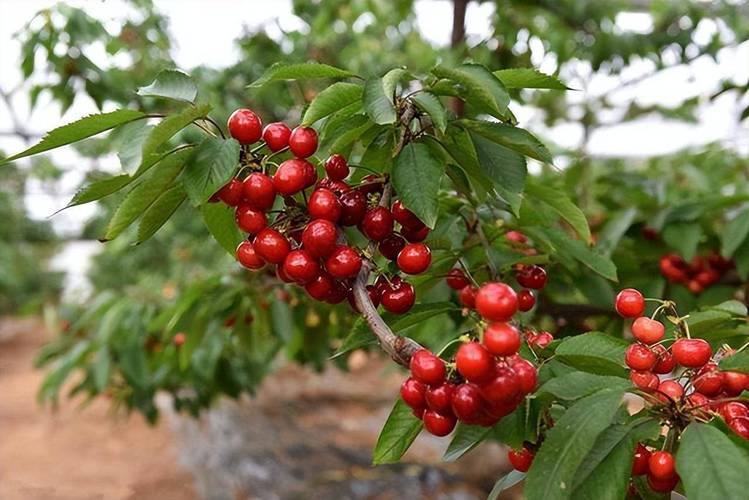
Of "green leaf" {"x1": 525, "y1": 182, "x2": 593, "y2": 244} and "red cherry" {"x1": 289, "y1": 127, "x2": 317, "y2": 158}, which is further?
"green leaf" {"x1": 525, "y1": 182, "x2": 593, "y2": 244}

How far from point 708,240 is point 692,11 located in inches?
43.4

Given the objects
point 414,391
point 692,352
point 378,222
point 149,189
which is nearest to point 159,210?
point 149,189

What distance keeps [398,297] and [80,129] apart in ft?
1.21

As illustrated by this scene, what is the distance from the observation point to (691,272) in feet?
4.73

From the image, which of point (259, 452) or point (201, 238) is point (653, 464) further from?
point (259, 452)

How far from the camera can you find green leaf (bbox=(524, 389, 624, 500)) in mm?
569

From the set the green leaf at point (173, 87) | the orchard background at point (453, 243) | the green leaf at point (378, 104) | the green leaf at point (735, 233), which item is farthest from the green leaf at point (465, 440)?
the green leaf at point (735, 233)

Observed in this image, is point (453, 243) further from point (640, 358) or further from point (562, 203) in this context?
point (640, 358)

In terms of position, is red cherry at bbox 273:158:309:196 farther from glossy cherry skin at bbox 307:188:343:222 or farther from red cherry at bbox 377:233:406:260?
red cherry at bbox 377:233:406:260

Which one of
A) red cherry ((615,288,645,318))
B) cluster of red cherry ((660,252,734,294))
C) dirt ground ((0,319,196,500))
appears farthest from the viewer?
dirt ground ((0,319,196,500))

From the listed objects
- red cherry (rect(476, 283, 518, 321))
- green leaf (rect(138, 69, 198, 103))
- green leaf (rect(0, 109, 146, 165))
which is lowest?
red cherry (rect(476, 283, 518, 321))

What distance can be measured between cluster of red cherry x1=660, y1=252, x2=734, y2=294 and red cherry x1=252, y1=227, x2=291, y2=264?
1.05m

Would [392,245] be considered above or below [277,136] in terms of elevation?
below

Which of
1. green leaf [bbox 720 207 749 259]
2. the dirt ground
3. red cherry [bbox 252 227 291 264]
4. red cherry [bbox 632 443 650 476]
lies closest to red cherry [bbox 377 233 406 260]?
red cherry [bbox 252 227 291 264]
